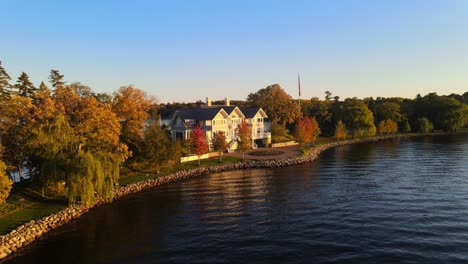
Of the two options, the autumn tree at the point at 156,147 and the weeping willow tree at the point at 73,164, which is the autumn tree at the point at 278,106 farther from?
the weeping willow tree at the point at 73,164

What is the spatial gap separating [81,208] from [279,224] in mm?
20001

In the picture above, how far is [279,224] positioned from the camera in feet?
89.3

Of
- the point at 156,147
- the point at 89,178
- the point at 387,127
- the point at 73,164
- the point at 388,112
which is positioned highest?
the point at 388,112

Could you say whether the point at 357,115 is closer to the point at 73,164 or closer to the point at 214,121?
the point at 214,121

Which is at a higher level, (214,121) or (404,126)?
(214,121)

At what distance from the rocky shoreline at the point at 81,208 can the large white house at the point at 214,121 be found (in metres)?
13.5

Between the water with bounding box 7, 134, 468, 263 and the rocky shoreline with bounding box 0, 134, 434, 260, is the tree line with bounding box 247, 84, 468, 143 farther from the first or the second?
the water with bounding box 7, 134, 468, 263

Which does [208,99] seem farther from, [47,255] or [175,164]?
[47,255]

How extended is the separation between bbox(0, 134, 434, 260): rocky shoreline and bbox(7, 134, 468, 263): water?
1004 mm

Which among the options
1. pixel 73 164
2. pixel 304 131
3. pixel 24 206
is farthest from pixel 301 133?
pixel 24 206

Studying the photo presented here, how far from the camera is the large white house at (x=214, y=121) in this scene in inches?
2576

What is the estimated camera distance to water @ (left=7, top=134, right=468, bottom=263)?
71.4 ft

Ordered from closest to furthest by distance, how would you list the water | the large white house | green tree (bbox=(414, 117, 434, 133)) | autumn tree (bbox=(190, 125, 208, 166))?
the water → autumn tree (bbox=(190, 125, 208, 166)) → the large white house → green tree (bbox=(414, 117, 434, 133))

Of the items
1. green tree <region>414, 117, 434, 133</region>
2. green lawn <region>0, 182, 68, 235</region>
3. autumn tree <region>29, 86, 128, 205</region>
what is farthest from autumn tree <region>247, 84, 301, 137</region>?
green lawn <region>0, 182, 68, 235</region>
